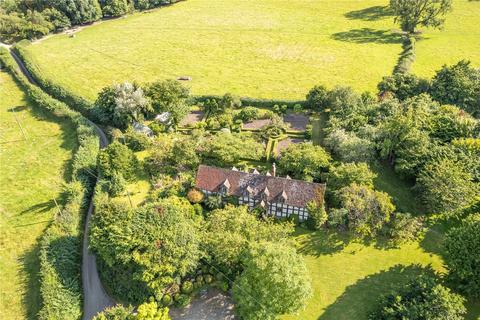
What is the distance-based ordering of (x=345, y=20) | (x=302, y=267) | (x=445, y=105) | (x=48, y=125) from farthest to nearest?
(x=345, y=20)
(x=48, y=125)
(x=445, y=105)
(x=302, y=267)

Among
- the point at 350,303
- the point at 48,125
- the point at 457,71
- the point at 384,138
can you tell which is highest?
the point at 457,71

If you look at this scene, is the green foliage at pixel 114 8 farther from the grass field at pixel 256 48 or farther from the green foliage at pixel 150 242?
the green foliage at pixel 150 242

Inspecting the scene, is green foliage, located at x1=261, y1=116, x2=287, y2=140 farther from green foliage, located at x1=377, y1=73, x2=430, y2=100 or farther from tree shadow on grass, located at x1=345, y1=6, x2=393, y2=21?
tree shadow on grass, located at x1=345, y1=6, x2=393, y2=21

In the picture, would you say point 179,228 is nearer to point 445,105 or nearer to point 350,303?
point 350,303

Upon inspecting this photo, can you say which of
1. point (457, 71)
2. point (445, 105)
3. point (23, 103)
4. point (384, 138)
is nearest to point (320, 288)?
point (384, 138)

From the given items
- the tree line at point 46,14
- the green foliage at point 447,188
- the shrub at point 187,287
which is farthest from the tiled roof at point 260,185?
the tree line at point 46,14
